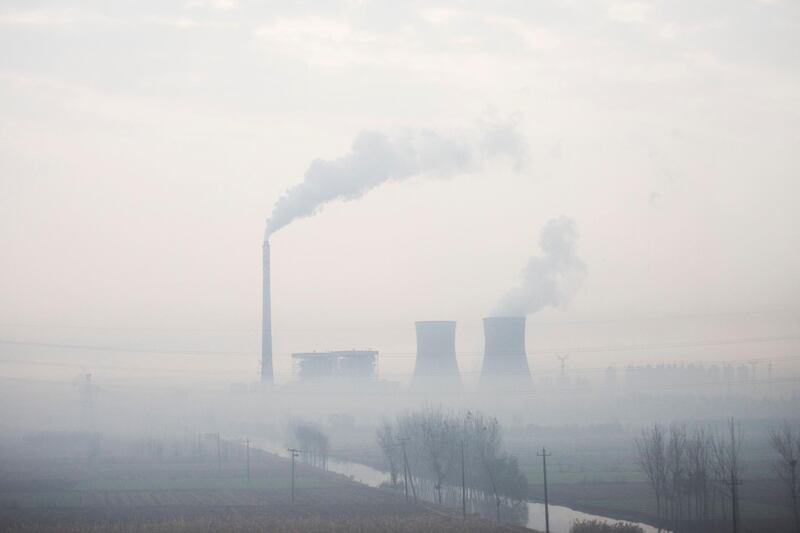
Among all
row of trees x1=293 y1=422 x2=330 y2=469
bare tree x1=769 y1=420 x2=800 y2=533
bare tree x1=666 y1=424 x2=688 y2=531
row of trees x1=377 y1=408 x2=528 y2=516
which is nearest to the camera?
bare tree x1=769 y1=420 x2=800 y2=533

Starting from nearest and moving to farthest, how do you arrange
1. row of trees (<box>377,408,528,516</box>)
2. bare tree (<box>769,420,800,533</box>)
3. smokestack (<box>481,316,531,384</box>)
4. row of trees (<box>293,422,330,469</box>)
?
bare tree (<box>769,420,800,533</box>), row of trees (<box>377,408,528,516</box>), row of trees (<box>293,422,330,469</box>), smokestack (<box>481,316,531,384</box>)

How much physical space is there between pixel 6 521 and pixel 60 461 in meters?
14.9

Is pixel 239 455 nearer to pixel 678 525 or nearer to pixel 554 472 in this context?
pixel 554 472

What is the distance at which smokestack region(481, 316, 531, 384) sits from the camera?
3919 cm

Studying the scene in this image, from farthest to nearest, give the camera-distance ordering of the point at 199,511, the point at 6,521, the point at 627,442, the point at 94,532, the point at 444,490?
1. the point at 627,442
2. the point at 444,490
3. the point at 199,511
4. the point at 6,521
5. the point at 94,532

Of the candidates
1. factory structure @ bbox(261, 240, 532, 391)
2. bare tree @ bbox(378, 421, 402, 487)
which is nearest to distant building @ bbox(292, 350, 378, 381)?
factory structure @ bbox(261, 240, 532, 391)

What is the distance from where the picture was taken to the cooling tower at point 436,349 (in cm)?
4047

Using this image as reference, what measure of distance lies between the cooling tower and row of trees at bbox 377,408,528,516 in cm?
1040

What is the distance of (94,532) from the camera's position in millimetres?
18781

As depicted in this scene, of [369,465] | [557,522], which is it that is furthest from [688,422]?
[557,522]

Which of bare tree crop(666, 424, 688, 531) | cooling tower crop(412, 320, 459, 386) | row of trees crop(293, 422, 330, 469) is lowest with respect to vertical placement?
row of trees crop(293, 422, 330, 469)

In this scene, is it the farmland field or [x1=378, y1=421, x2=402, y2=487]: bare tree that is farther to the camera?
[x1=378, y1=421, x2=402, y2=487]: bare tree

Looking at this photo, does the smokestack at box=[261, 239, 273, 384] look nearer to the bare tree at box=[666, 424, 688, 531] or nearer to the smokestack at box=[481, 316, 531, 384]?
the smokestack at box=[481, 316, 531, 384]

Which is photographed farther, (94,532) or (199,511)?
(199,511)
